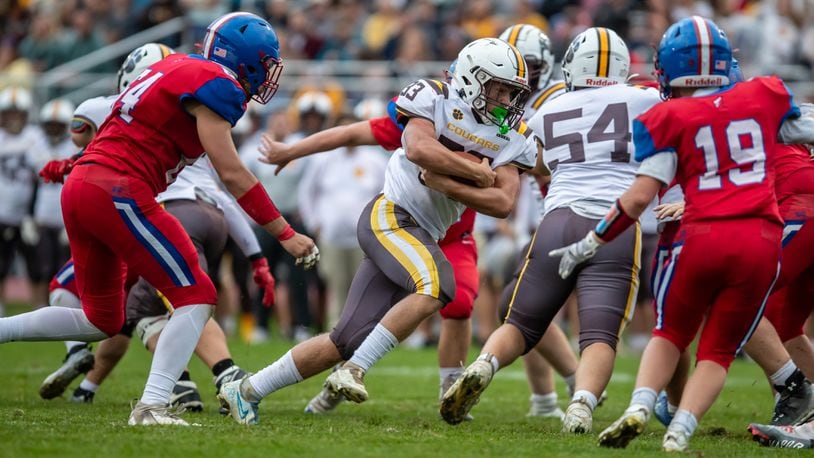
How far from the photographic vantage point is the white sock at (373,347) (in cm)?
559

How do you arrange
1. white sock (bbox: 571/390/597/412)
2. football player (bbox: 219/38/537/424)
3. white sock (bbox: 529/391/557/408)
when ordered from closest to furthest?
white sock (bbox: 571/390/597/412) → football player (bbox: 219/38/537/424) → white sock (bbox: 529/391/557/408)

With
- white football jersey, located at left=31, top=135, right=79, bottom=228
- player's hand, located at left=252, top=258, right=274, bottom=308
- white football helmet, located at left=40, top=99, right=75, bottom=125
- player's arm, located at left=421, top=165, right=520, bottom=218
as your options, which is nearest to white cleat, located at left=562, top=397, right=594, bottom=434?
player's arm, located at left=421, top=165, right=520, bottom=218

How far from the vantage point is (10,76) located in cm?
1572

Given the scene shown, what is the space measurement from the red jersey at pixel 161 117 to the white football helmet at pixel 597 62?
70.9 inches

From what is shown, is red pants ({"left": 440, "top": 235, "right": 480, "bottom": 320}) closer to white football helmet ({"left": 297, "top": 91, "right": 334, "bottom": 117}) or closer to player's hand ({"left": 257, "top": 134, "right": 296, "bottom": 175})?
player's hand ({"left": 257, "top": 134, "right": 296, "bottom": 175})

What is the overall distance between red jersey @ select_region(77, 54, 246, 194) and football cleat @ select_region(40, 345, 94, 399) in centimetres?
194

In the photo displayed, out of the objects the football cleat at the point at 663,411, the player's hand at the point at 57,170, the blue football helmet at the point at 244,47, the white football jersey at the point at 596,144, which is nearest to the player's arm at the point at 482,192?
the white football jersey at the point at 596,144

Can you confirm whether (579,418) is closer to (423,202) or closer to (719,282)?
(719,282)

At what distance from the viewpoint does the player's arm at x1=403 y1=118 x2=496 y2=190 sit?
18.7 ft

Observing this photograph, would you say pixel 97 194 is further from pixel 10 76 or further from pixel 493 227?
pixel 10 76

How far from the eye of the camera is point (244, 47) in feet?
18.2

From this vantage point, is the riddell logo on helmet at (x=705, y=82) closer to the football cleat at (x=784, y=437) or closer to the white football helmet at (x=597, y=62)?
the white football helmet at (x=597, y=62)

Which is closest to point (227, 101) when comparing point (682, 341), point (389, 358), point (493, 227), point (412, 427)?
point (412, 427)

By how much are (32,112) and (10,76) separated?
60cm
